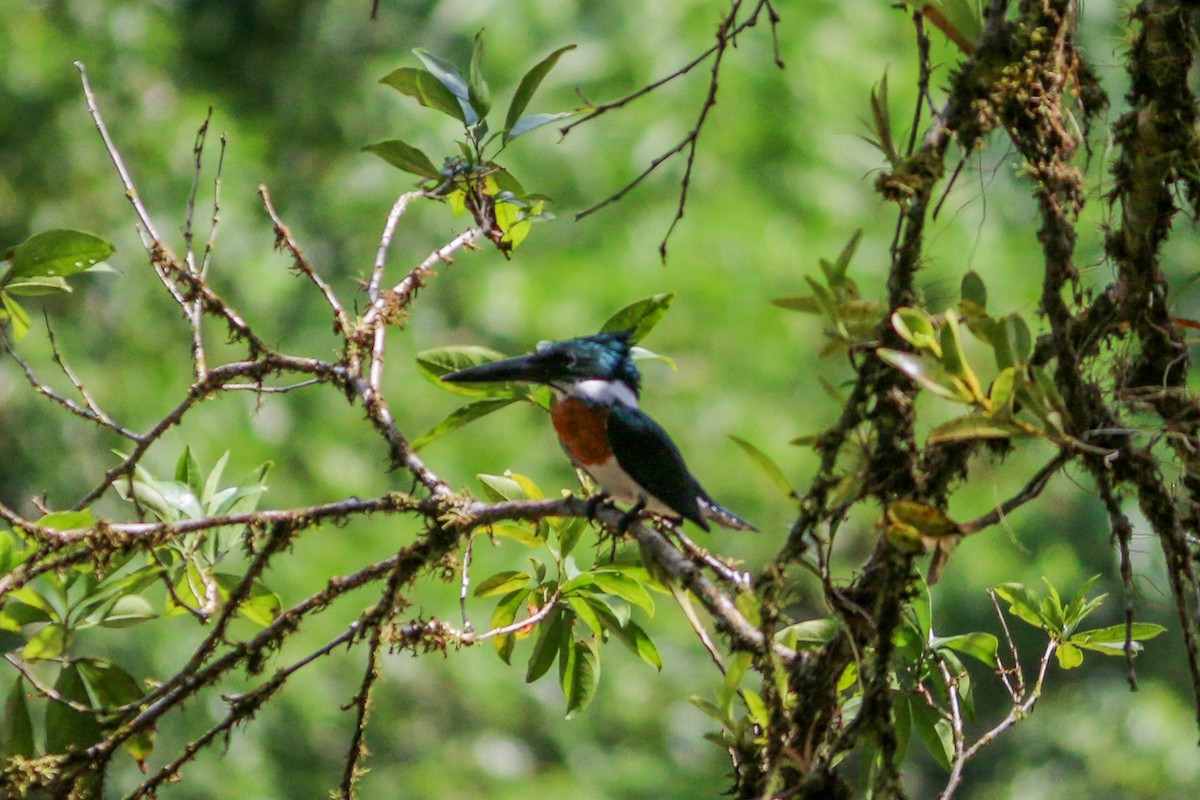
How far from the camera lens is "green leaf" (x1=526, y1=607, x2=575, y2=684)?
2168 millimetres

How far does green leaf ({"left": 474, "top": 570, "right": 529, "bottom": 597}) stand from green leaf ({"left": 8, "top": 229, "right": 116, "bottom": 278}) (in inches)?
33.5

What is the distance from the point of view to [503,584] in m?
2.26

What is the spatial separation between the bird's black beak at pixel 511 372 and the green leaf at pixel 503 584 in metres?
0.35

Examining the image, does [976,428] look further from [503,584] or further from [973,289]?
[503,584]

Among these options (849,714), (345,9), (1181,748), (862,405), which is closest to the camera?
(862,405)

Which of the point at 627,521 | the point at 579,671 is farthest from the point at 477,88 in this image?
the point at 579,671

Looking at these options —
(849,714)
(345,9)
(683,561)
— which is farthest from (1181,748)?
(345,9)

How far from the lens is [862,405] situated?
1.52 m

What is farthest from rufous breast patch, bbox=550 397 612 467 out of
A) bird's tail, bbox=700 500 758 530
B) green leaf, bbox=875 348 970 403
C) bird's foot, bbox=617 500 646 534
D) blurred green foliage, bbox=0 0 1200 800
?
blurred green foliage, bbox=0 0 1200 800

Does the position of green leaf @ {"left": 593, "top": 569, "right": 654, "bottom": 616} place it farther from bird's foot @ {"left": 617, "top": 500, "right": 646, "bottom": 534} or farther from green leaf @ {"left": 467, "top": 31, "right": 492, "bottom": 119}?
green leaf @ {"left": 467, "top": 31, "right": 492, "bottom": 119}

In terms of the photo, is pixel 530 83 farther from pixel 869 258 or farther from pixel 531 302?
pixel 869 258

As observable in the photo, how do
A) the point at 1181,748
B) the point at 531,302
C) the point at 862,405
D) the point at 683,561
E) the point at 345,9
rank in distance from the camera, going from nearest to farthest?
the point at 862,405 < the point at 683,561 < the point at 531,302 < the point at 1181,748 < the point at 345,9

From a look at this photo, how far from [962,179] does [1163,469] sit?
0.54 meters

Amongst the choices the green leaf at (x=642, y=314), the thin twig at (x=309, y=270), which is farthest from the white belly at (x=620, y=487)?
the thin twig at (x=309, y=270)
